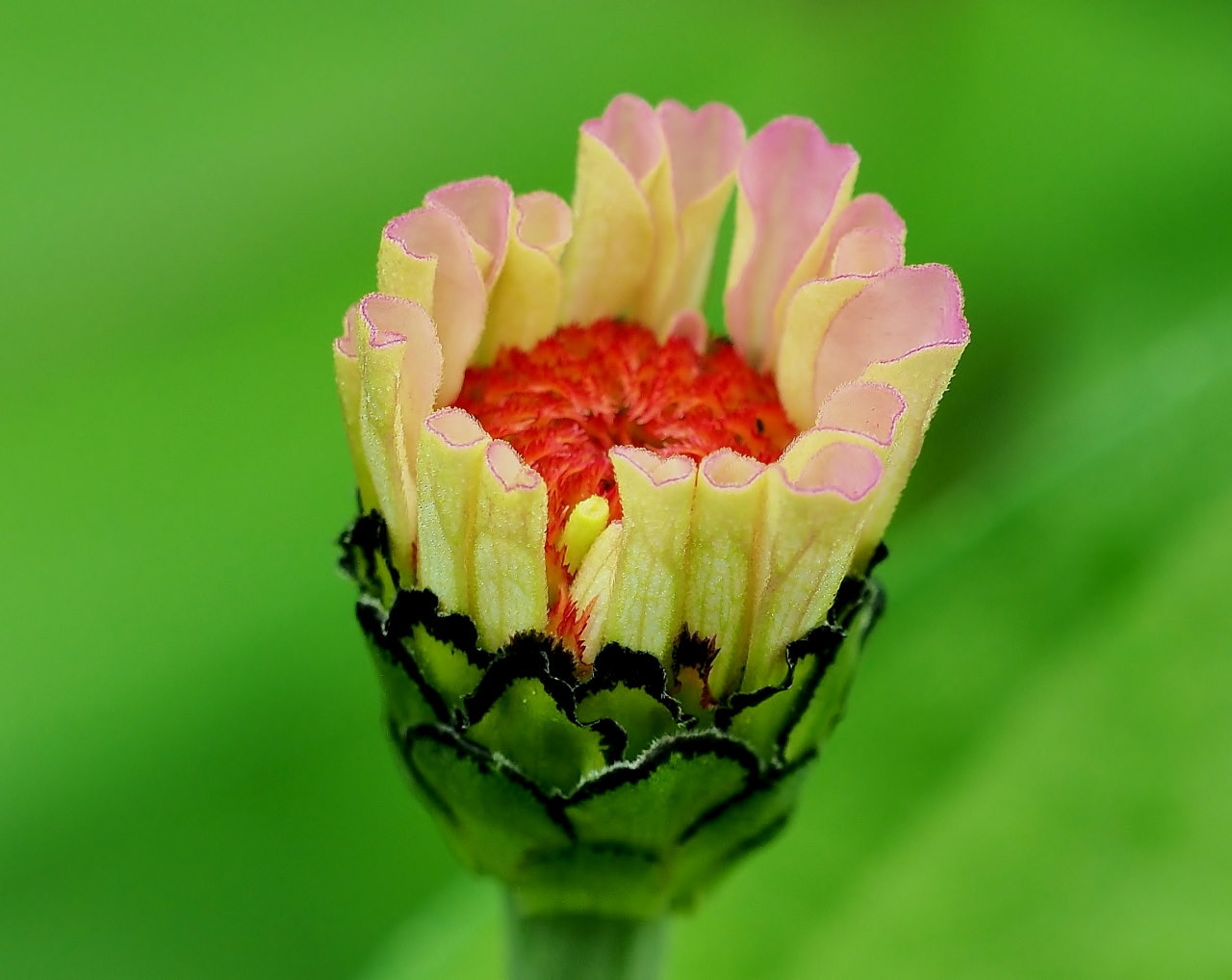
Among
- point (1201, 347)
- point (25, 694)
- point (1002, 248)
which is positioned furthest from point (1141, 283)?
point (25, 694)

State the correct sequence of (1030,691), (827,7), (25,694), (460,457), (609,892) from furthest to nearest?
(827,7), (25,694), (1030,691), (609,892), (460,457)

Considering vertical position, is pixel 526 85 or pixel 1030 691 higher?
pixel 526 85

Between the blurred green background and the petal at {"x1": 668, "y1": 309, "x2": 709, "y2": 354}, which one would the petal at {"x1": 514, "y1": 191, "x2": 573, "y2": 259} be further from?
the blurred green background

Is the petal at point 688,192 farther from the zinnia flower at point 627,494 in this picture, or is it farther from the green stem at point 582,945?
A: the green stem at point 582,945

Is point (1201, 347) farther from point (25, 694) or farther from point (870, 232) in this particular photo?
point (25, 694)

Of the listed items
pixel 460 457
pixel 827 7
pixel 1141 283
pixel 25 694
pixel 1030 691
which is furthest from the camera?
pixel 827 7

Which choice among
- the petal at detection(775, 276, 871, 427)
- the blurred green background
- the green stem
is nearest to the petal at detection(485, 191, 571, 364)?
the petal at detection(775, 276, 871, 427)

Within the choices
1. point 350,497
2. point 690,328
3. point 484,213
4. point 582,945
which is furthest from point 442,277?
point 350,497

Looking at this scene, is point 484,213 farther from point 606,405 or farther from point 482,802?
point 482,802
